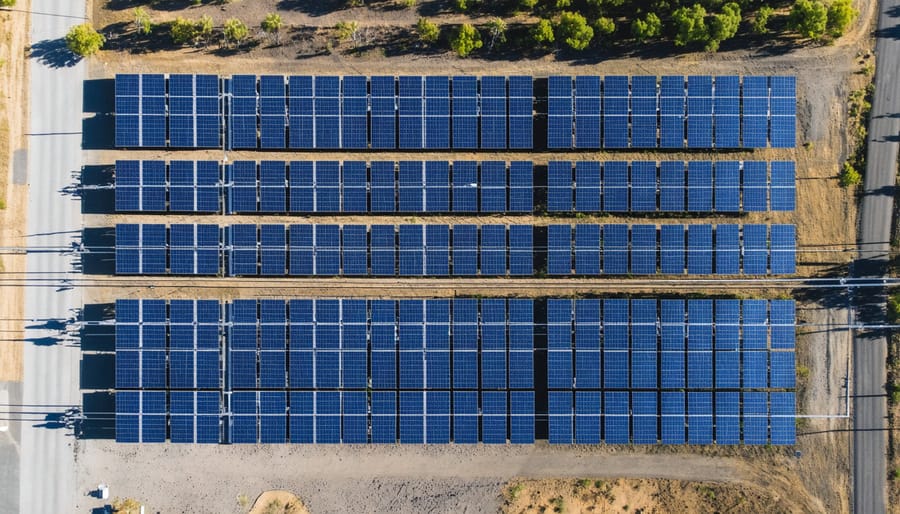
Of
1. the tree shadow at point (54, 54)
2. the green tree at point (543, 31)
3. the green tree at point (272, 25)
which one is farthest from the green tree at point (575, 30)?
the tree shadow at point (54, 54)

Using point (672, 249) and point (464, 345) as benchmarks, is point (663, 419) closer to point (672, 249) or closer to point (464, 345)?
point (672, 249)

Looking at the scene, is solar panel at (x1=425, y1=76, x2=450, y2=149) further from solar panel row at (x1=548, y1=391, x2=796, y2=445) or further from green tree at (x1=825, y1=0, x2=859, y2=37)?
green tree at (x1=825, y1=0, x2=859, y2=37)

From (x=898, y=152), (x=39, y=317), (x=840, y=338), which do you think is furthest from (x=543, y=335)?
(x=39, y=317)

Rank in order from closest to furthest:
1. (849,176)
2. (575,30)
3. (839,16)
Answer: (839,16) < (575,30) < (849,176)

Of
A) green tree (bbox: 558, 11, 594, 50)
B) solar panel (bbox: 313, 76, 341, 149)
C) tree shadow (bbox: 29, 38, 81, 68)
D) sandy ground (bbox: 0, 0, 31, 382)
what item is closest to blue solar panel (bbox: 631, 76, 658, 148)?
green tree (bbox: 558, 11, 594, 50)

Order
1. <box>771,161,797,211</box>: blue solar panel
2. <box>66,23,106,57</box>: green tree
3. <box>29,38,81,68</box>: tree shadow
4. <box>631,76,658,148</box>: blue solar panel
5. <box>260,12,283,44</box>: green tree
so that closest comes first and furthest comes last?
<box>66,23,106,57</box>: green tree < <box>631,76,658,148</box>: blue solar panel < <box>771,161,797,211</box>: blue solar panel < <box>260,12,283,44</box>: green tree < <box>29,38,81,68</box>: tree shadow

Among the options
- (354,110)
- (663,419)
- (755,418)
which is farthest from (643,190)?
(354,110)

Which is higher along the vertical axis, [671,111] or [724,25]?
[724,25]
